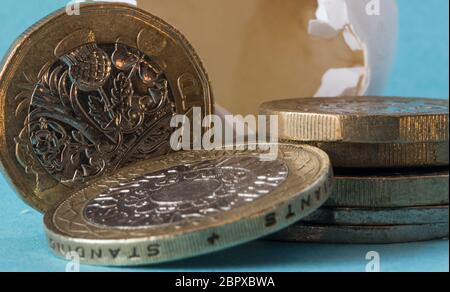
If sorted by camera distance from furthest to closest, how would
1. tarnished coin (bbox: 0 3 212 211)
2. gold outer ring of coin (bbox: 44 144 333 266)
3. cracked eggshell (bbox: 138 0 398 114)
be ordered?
1. cracked eggshell (bbox: 138 0 398 114)
2. tarnished coin (bbox: 0 3 212 211)
3. gold outer ring of coin (bbox: 44 144 333 266)

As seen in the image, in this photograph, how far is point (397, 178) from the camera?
1.20m

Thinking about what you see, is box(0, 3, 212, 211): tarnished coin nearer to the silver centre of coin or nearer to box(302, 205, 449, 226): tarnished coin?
the silver centre of coin

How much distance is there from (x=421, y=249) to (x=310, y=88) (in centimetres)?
95

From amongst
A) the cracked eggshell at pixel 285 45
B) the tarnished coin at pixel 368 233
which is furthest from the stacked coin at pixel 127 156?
the cracked eggshell at pixel 285 45

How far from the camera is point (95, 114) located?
4.69ft

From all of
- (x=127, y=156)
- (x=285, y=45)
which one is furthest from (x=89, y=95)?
(x=285, y=45)

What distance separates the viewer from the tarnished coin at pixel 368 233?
1207 mm

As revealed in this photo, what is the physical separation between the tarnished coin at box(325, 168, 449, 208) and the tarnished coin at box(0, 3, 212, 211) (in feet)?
1.40

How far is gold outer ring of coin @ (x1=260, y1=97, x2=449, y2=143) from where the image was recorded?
120 cm

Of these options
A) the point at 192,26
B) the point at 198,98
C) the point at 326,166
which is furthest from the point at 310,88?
the point at 326,166

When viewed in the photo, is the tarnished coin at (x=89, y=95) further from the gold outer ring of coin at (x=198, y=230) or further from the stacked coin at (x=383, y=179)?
the stacked coin at (x=383, y=179)

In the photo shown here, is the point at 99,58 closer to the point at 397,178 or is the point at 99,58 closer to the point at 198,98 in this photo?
the point at 198,98

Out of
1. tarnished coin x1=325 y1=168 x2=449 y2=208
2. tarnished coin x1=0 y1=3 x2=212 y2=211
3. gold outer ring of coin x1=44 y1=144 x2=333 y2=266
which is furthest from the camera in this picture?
tarnished coin x1=0 y1=3 x2=212 y2=211

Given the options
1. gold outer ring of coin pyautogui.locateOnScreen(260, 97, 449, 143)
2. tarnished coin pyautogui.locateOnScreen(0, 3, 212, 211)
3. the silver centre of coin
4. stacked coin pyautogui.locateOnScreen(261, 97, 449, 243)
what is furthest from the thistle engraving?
stacked coin pyautogui.locateOnScreen(261, 97, 449, 243)
